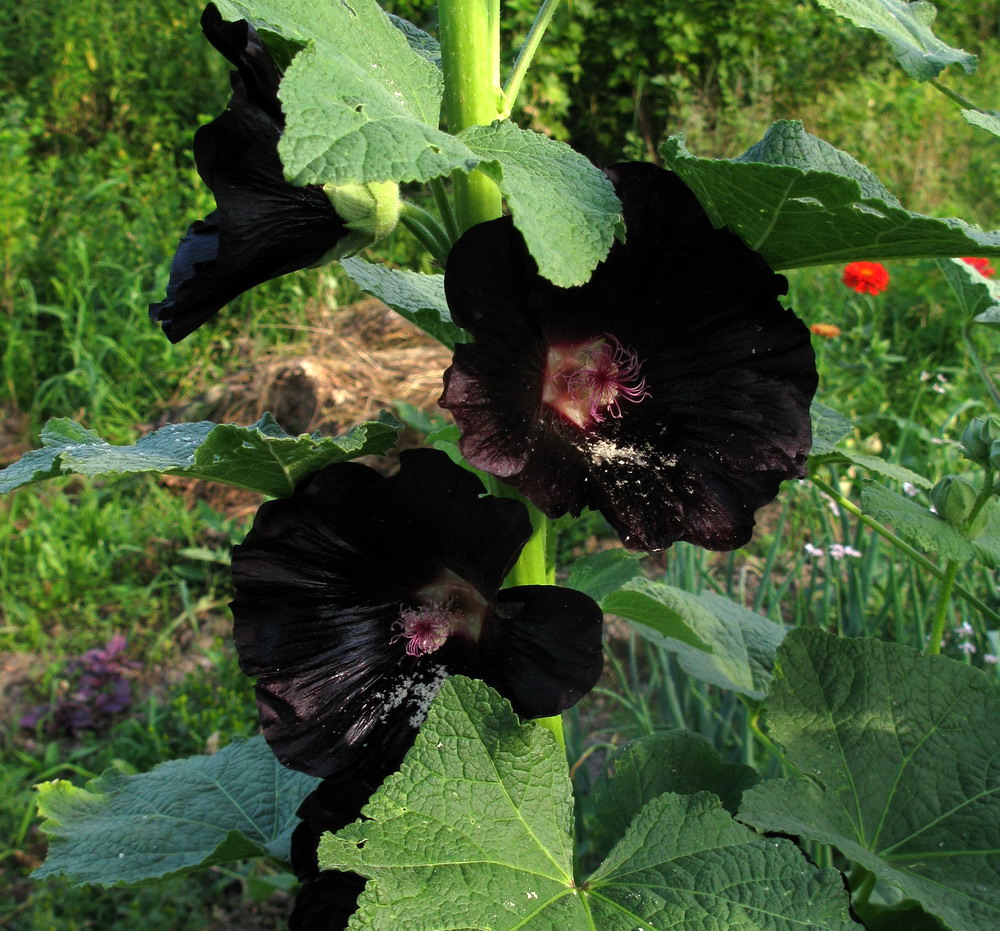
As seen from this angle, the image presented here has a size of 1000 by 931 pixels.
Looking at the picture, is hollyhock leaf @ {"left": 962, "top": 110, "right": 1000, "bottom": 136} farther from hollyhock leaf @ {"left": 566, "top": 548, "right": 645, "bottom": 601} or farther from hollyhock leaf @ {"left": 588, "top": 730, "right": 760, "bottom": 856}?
hollyhock leaf @ {"left": 588, "top": 730, "right": 760, "bottom": 856}

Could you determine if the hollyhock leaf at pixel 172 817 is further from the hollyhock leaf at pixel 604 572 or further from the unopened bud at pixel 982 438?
the unopened bud at pixel 982 438

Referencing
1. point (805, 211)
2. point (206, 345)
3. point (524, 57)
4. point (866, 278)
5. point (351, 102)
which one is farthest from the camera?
point (206, 345)

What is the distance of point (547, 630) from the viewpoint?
2.33 feet

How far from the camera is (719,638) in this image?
110 cm

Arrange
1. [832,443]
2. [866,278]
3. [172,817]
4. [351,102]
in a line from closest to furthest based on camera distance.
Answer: [351,102] < [832,443] < [172,817] < [866,278]

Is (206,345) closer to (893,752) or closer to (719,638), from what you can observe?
(719,638)

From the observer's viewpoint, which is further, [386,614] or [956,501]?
[956,501]

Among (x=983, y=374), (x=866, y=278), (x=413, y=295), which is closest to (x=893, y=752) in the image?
(x=983, y=374)

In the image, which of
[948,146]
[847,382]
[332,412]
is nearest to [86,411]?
[332,412]

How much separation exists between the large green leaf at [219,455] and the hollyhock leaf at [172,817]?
345mm

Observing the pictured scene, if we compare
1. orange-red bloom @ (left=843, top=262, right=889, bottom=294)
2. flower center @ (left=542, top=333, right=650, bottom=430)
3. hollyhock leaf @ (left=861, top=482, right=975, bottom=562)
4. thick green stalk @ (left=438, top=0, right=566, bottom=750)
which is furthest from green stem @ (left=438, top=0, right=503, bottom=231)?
orange-red bloom @ (left=843, top=262, right=889, bottom=294)

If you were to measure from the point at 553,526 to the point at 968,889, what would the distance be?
42cm

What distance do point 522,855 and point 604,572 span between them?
0.29 m

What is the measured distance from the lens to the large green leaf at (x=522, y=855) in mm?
639
